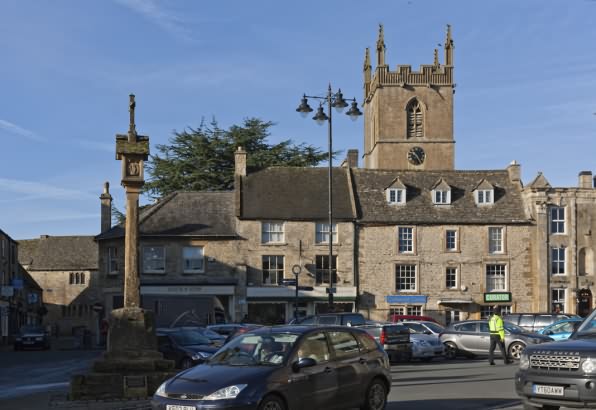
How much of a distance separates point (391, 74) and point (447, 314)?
2426 centimetres

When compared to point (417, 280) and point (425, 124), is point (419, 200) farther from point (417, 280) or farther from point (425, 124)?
point (425, 124)

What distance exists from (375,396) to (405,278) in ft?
115

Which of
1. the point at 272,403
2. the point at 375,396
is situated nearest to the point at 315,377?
the point at 272,403

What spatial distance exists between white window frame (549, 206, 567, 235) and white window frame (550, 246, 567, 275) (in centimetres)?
96

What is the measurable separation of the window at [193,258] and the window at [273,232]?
365 cm

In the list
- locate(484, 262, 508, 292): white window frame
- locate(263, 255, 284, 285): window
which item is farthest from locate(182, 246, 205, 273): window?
locate(484, 262, 508, 292): white window frame

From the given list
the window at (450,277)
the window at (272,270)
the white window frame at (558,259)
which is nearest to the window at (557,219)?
the white window frame at (558,259)

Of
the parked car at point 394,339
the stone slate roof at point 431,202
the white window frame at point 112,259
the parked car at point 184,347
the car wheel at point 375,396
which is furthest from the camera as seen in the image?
the white window frame at point 112,259

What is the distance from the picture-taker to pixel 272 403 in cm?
1198

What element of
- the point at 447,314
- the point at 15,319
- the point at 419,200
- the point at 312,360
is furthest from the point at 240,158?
the point at 312,360

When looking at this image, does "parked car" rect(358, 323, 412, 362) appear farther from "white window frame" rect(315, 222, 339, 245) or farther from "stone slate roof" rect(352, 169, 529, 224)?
"stone slate roof" rect(352, 169, 529, 224)

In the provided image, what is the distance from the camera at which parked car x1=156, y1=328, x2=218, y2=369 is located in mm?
23578

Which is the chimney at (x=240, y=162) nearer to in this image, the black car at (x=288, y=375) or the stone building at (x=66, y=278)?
the stone building at (x=66, y=278)

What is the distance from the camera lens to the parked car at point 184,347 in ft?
77.4
